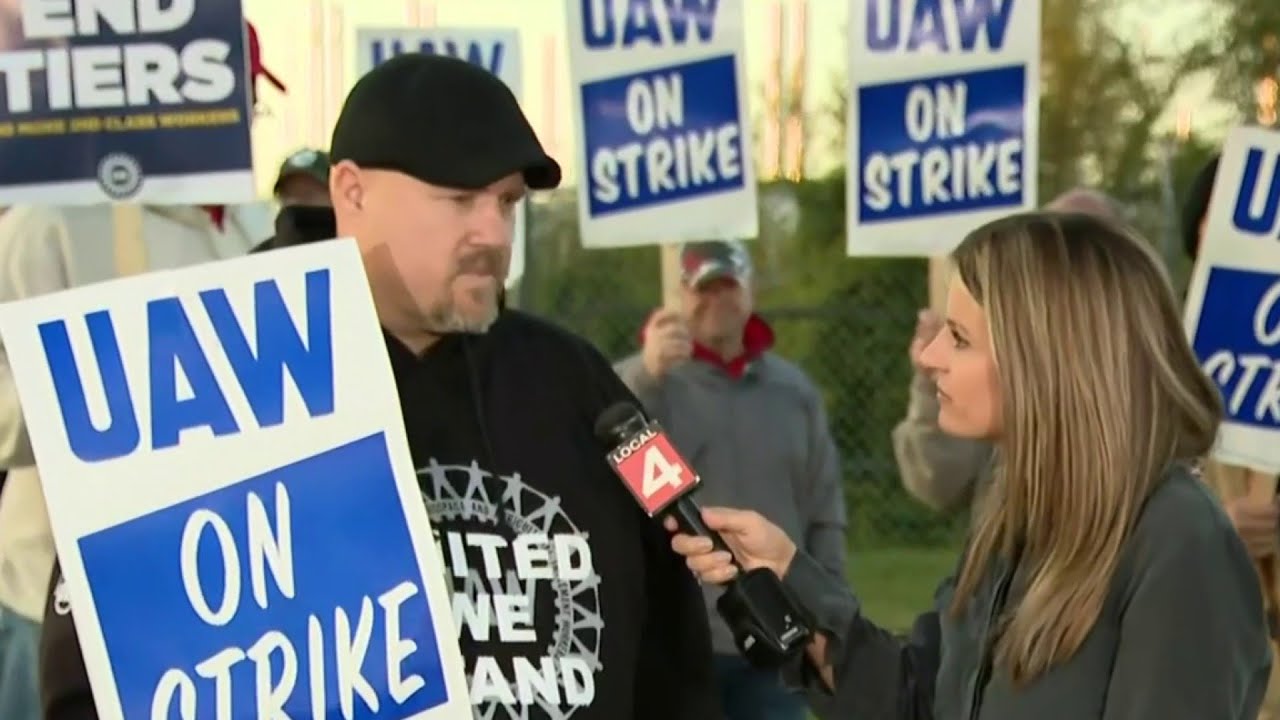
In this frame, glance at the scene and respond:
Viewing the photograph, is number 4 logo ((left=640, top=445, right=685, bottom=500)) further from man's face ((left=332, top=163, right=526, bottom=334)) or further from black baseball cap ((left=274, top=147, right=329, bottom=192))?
black baseball cap ((left=274, top=147, right=329, bottom=192))

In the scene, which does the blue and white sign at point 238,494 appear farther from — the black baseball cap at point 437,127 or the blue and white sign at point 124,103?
the blue and white sign at point 124,103

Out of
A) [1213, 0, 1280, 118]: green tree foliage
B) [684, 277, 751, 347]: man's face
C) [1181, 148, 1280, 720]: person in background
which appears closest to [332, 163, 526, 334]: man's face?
[1181, 148, 1280, 720]: person in background

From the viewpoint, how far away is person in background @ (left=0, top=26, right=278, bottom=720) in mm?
4258

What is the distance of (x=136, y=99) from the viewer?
4426mm

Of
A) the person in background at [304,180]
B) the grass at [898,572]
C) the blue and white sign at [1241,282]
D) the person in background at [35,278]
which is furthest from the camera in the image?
the grass at [898,572]

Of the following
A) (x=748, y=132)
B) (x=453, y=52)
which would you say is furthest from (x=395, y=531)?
(x=453, y=52)

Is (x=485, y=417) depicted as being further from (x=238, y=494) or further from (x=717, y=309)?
(x=717, y=309)

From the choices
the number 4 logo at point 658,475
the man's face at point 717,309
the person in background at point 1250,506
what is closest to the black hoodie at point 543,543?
the number 4 logo at point 658,475

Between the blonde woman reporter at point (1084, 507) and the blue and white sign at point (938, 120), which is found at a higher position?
the blue and white sign at point (938, 120)

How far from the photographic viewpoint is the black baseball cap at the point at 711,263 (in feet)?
19.1

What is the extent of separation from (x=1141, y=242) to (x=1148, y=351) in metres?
0.16

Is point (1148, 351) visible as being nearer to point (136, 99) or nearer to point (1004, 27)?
point (136, 99)

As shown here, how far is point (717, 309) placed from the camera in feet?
19.0

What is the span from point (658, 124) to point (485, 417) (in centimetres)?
292
